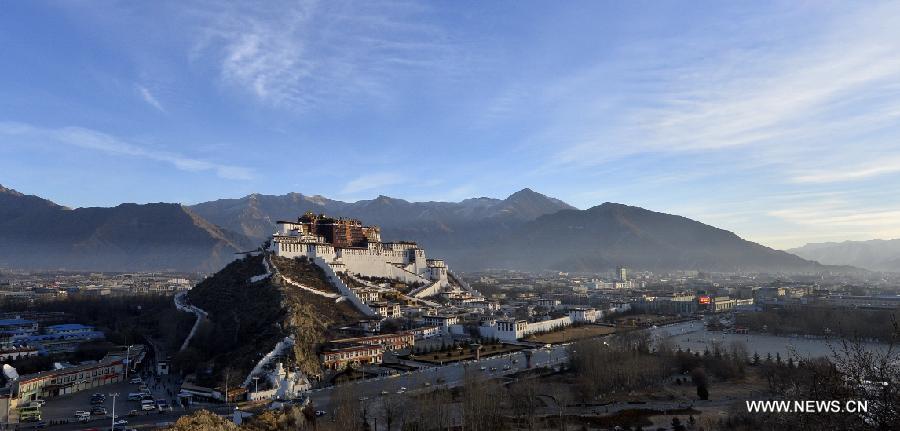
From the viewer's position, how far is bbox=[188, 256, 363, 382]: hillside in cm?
3325

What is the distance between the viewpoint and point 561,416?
23078 mm

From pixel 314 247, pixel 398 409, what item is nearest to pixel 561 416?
pixel 398 409

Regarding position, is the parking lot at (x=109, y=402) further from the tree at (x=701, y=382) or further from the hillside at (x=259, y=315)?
the tree at (x=701, y=382)

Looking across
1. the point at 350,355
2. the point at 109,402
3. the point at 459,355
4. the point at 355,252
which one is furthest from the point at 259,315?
the point at 355,252

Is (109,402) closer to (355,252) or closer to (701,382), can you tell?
(701,382)

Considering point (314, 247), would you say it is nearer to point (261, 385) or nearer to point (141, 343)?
point (141, 343)

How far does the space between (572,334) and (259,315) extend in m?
23.6

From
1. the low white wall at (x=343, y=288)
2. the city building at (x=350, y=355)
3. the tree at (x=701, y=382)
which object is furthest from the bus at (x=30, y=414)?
the tree at (x=701, y=382)

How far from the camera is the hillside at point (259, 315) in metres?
33.2

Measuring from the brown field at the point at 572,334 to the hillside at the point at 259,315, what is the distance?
13511 mm

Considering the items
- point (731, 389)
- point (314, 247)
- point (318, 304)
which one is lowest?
point (731, 389)

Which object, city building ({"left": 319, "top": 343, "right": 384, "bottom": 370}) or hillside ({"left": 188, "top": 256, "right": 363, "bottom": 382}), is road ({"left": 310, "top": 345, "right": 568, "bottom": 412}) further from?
hillside ({"left": 188, "top": 256, "right": 363, "bottom": 382})

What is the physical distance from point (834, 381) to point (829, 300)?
250 ft

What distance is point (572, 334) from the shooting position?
159 ft
